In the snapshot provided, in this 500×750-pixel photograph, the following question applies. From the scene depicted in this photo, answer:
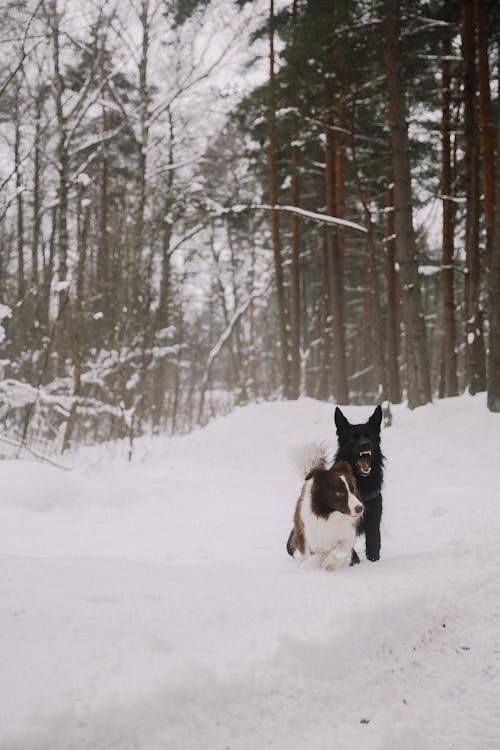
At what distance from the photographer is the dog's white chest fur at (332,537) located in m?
4.43

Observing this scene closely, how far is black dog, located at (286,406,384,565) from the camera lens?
4.74 meters

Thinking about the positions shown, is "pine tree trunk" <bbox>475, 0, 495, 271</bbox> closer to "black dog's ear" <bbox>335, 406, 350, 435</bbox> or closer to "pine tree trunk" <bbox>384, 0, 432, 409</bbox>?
"pine tree trunk" <bbox>384, 0, 432, 409</bbox>

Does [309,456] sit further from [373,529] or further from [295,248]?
[295,248]

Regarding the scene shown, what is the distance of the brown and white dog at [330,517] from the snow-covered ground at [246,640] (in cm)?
19

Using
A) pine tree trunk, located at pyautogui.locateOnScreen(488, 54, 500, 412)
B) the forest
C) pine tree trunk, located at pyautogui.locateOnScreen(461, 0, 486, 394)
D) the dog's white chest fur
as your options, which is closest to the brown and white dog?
the dog's white chest fur

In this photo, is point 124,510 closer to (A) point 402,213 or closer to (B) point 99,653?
(B) point 99,653

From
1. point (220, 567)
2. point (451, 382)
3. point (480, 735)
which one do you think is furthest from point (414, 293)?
point (480, 735)

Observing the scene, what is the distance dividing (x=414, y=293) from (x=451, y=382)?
4.06 meters

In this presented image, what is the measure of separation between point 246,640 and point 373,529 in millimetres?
2171

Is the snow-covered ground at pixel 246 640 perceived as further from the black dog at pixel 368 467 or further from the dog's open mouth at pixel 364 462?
the dog's open mouth at pixel 364 462

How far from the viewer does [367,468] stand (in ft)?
15.4

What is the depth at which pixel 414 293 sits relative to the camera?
11.9 m

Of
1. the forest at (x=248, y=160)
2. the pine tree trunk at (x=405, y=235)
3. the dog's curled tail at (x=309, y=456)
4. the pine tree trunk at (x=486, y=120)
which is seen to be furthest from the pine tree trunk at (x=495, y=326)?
the dog's curled tail at (x=309, y=456)

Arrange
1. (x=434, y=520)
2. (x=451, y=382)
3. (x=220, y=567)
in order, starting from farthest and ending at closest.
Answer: (x=451, y=382)
(x=434, y=520)
(x=220, y=567)
